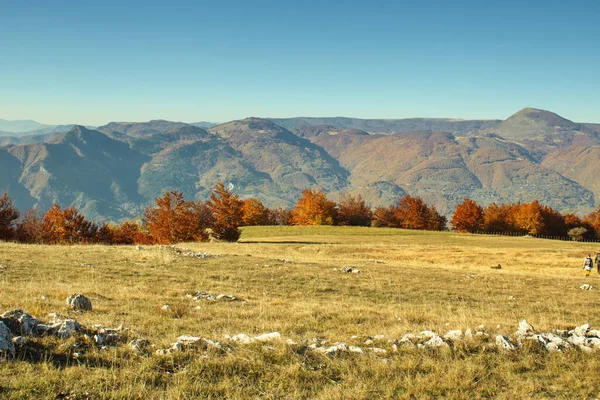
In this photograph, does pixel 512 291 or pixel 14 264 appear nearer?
pixel 14 264

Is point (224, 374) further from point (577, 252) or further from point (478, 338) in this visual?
point (577, 252)

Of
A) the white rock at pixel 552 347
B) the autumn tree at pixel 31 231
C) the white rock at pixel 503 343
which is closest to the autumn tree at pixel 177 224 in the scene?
the autumn tree at pixel 31 231

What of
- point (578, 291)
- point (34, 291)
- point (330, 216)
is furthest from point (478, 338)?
point (330, 216)

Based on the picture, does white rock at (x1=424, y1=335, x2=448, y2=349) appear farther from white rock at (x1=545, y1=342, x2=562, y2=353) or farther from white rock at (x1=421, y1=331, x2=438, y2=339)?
white rock at (x1=545, y1=342, x2=562, y2=353)

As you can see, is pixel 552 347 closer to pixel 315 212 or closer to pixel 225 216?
pixel 225 216

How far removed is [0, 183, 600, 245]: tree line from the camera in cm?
6644

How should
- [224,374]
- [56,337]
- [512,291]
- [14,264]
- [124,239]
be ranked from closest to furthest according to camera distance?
[224,374] → [56,337] → [14,264] → [512,291] → [124,239]

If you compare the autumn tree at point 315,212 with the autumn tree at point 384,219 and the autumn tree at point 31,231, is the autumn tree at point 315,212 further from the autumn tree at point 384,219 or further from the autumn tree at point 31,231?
the autumn tree at point 31,231

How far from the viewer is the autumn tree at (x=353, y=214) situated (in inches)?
5054

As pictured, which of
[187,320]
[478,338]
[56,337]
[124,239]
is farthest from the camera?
[124,239]

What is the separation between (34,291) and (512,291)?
23.3 metres

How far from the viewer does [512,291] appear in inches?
953

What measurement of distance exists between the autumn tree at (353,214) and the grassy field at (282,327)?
10041 cm

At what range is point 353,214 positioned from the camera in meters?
131
